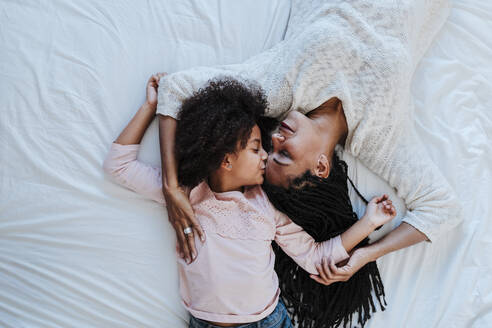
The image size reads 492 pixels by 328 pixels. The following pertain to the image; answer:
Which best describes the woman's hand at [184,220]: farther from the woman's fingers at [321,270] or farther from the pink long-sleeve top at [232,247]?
the woman's fingers at [321,270]

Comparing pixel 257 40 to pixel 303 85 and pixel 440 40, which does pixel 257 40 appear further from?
pixel 440 40

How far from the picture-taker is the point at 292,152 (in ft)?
3.60

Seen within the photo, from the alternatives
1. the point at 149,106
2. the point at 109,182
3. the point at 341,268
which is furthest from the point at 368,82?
the point at 109,182

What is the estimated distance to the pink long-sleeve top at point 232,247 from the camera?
1.05 m

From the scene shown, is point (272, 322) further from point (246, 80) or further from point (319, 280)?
point (246, 80)

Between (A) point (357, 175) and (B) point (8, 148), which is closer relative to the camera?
(B) point (8, 148)

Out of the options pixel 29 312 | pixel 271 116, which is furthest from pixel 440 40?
pixel 29 312

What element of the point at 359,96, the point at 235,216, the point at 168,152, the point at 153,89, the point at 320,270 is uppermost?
the point at 359,96

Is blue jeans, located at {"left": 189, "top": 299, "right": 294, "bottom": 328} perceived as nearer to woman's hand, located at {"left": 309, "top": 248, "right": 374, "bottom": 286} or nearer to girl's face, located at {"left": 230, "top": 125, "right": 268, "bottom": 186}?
woman's hand, located at {"left": 309, "top": 248, "right": 374, "bottom": 286}

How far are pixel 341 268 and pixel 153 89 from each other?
0.76 metres

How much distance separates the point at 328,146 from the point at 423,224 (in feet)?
1.18

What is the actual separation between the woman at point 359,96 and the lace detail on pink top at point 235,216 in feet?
0.28

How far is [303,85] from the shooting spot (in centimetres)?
120

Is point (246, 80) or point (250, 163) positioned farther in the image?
point (246, 80)
